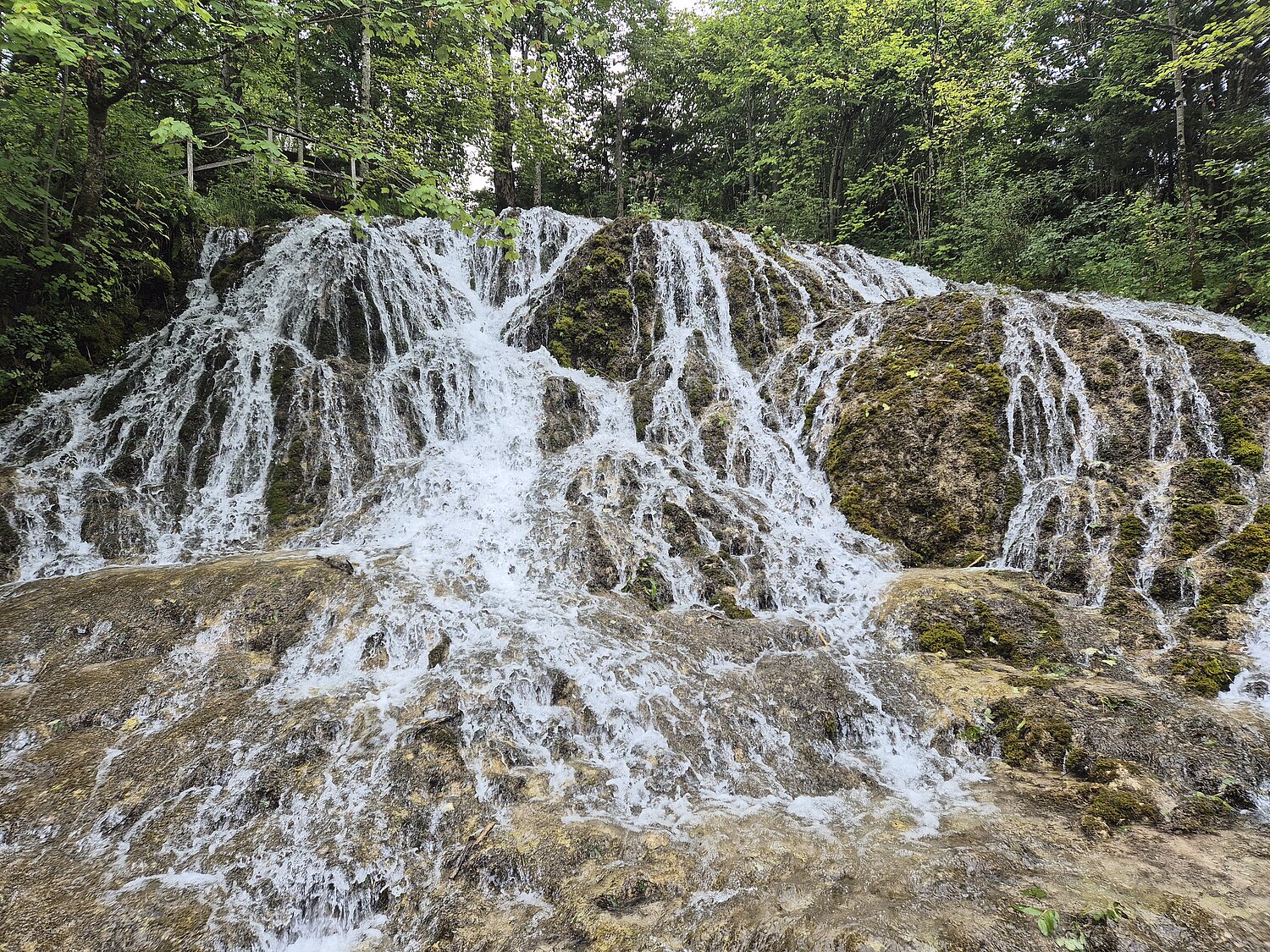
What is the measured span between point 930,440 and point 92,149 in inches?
478

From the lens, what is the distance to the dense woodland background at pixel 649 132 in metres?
6.30

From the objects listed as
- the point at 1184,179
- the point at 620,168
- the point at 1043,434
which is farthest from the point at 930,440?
the point at 620,168

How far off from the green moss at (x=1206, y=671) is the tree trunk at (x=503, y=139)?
1898cm

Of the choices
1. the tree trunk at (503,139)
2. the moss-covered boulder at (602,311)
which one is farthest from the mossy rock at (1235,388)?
the tree trunk at (503,139)

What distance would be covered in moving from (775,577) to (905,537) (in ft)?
7.06

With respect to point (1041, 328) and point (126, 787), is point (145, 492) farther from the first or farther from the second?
point (1041, 328)

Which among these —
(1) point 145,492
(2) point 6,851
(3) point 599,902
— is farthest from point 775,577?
(1) point 145,492

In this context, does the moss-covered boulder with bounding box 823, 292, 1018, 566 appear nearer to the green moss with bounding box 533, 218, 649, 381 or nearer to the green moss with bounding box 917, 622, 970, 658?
the green moss with bounding box 917, 622, 970, 658

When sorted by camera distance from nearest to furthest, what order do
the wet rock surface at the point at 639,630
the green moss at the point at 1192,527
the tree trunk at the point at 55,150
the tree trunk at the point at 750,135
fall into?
the wet rock surface at the point at 639,630 < the green moss at the point at 1192,527 < the tree trunk at the point at 55,150 < the tree trunk at the point at 750,135

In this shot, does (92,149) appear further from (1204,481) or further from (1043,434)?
(1204,481)

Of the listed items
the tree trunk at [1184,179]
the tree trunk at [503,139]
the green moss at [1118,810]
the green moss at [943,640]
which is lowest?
the green moss at [1118,810]

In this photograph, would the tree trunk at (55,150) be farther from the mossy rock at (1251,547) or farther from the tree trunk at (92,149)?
the mossy rock at (1251,547)

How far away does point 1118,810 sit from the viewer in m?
3.62

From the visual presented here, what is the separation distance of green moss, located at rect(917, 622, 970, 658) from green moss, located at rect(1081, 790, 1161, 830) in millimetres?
1801
